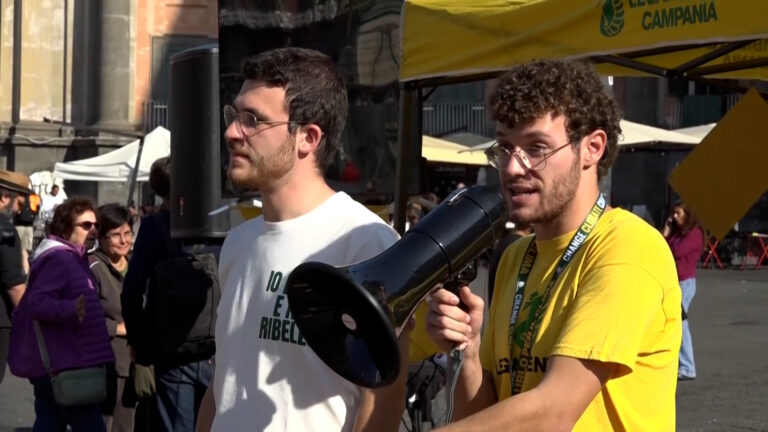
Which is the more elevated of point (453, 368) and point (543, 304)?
point (543, 304)

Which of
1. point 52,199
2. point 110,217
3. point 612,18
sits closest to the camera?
point 612,18

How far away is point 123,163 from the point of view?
76.8 ft

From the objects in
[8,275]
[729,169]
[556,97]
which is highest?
[556,97]

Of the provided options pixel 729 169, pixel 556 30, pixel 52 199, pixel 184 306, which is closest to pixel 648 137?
pixel 52 199

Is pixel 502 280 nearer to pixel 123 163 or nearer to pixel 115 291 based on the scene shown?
pixel 115 291

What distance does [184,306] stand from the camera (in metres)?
6.15

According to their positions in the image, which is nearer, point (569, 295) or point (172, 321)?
point (569, 295)

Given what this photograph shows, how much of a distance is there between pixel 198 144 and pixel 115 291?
1.02 meters

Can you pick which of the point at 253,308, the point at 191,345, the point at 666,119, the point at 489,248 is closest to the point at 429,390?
the point at 191,345

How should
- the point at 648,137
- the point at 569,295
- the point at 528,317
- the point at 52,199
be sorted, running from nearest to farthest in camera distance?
the point at 569,295 → the point at 528,317 → the point at 648,137 → the point at 52,199

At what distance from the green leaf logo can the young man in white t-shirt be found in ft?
8.94

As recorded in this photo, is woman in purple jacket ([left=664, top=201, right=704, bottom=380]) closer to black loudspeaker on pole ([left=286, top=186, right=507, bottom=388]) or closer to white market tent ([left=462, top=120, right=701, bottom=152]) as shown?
black loudspeaker on pole ([left=286, top=186, right=507, bottom=388])

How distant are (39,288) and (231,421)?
403 cm

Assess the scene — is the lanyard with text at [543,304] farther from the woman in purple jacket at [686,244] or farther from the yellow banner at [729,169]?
the woman in purple jacket at [686,244]
